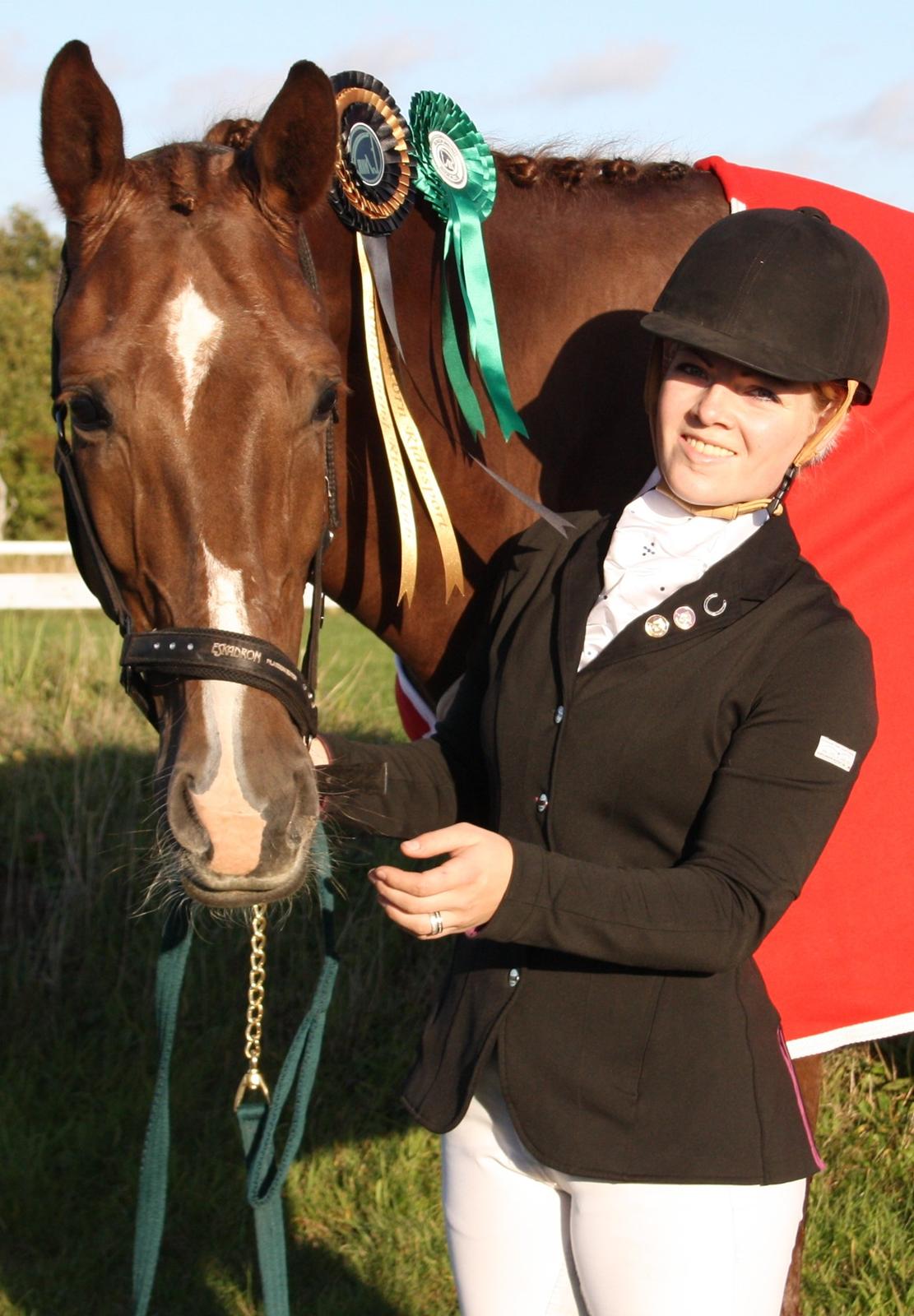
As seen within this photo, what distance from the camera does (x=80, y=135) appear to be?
2.14 metres

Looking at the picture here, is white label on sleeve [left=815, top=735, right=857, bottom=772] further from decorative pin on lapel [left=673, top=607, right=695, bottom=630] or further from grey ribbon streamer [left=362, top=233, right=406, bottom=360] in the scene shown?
grey ribbon streamer [left=362, top=233, right=406, bottom=360]

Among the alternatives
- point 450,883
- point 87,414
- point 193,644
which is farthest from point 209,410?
point 450,883

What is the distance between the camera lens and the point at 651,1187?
5.82 ft

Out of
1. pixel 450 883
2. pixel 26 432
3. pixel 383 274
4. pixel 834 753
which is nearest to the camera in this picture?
pixel 450 883

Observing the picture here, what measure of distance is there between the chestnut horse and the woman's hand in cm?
33

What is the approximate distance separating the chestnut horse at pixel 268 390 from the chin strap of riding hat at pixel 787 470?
19.4 inches

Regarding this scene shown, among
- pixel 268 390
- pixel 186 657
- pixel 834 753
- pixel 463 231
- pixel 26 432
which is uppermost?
pixel 463 231

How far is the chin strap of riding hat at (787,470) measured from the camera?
6.34 ft

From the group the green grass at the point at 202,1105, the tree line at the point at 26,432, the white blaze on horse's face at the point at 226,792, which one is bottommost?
the tree line at the point at 26,432

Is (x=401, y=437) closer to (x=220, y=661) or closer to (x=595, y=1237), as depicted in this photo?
(x=220, y=661)

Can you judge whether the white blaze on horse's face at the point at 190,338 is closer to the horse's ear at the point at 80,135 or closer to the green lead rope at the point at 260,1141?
the horse's ear at the point at 80,135

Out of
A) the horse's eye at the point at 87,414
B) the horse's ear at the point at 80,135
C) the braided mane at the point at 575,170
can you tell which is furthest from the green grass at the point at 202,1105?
the braided mane at the point at 575,170

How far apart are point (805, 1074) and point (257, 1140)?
1.00m

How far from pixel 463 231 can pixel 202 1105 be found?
9.00 feet
